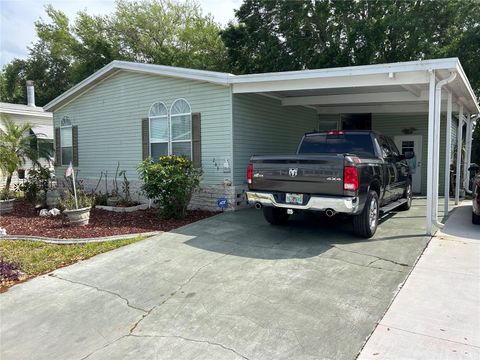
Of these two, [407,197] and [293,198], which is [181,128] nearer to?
[293,198]

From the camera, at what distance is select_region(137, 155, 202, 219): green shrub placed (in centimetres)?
825

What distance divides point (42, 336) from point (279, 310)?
2.49 m

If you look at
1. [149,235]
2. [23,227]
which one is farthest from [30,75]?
[149,235]

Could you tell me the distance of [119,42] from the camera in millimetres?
28562

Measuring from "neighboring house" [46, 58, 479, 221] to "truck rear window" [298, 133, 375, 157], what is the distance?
1.07 m

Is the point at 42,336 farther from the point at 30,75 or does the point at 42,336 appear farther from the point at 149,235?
the point at 30,75

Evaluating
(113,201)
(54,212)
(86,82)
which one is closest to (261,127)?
(113,201)

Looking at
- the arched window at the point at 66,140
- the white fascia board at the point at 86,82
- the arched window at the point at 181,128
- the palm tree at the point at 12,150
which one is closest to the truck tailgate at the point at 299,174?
the arched window at the point at 181,128

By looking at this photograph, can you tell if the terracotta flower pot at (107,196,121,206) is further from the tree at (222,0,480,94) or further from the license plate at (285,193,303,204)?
the tree at (222,0,480,94)

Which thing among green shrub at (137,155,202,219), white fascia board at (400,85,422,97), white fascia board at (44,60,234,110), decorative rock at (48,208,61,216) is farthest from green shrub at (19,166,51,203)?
white fascia board at (400,85,422,97)

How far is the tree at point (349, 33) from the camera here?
48.0ft

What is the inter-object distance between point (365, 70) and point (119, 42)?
1014 inches

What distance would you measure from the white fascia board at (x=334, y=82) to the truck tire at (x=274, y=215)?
2.83 m

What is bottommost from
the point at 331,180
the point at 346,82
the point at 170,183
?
the point at 170,183
